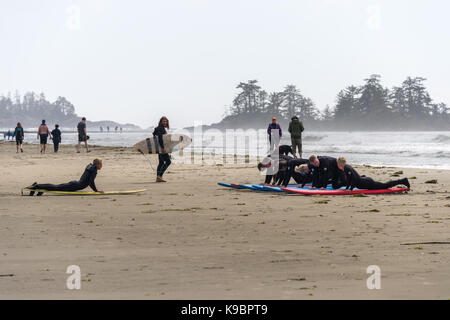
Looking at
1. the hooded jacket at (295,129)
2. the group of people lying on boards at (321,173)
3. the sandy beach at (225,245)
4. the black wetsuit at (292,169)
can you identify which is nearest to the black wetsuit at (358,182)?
the group of people lying on boards at (321,173)

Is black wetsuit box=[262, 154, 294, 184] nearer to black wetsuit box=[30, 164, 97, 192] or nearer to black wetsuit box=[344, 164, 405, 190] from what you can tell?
black wetsuit box=[344, 164, 405, 190]

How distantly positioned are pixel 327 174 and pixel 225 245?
6659 mm

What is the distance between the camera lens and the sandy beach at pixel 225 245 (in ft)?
17.5

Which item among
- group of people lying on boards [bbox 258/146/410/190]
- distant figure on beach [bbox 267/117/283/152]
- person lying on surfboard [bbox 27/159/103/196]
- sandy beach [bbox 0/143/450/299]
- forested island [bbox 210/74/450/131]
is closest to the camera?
sandy beach [bbox 0/143/450/299]

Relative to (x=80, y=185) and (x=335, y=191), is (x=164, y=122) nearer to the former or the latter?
(x=80, y=185)

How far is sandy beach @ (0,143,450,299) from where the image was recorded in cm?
533

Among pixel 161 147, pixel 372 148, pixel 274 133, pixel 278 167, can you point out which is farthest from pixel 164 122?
pixel 372 148

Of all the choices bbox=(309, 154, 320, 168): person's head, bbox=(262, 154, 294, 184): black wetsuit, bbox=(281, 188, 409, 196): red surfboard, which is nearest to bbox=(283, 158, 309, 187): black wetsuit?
bbox=(262, 154, 294, 184): black wetsuit

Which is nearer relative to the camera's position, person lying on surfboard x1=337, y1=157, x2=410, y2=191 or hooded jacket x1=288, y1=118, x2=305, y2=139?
person lying on surfboard x1=337, y1=157, x2=410, y2=191

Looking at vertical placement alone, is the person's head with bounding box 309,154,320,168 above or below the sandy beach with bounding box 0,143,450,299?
above

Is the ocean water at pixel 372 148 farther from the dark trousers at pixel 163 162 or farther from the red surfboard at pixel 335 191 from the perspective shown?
the dark trousers at pixel 163 162

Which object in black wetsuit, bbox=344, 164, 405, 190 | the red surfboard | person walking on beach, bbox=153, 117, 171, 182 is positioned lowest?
the red surfboard
